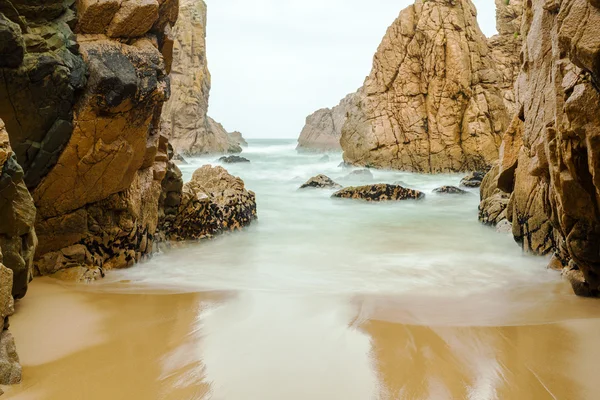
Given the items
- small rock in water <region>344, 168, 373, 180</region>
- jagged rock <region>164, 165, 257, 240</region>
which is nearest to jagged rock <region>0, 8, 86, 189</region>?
Result: jagged rock <region>164, 165, 257, 240</region>

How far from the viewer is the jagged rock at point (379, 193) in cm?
1394

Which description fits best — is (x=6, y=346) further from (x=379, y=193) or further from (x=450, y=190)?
(x=450, y=190)

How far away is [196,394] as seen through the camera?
2758mm

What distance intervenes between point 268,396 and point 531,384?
160 cm

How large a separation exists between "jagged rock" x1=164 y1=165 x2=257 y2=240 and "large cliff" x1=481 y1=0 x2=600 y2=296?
17.2ft

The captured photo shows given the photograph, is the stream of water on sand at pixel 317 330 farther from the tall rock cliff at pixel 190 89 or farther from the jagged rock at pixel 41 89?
the tall rock cliff at pixel 190 89

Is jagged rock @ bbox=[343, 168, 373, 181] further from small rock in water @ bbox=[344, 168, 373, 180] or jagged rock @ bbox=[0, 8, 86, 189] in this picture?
jagged rock @ bbox=[0, 8, 86, 189]

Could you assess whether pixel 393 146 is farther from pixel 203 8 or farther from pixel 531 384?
pixel 203 8

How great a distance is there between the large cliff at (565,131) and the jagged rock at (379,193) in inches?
273

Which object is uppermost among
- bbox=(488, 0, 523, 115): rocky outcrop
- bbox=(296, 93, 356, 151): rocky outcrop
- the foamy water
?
bbox=(488, 0, 523, 115): rocky outcrop

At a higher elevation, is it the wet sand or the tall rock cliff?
the tall rock cliff

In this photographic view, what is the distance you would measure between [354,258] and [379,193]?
728 centimetres

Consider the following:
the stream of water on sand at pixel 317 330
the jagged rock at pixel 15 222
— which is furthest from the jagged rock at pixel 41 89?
the stream of water on sand at pixel 317 330

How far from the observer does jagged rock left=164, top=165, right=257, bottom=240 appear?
814 cm
